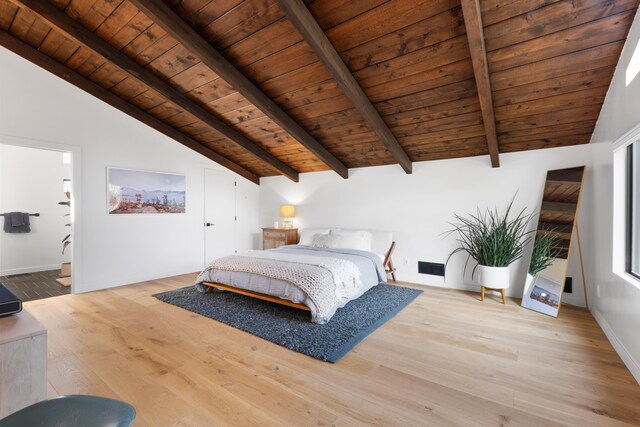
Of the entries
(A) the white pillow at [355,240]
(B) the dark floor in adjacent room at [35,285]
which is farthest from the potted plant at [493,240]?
(B) the dark floor in adjacent room at [35,285]

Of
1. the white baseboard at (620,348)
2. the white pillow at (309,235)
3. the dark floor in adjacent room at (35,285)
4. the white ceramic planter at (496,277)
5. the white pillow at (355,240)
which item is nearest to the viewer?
the white baseboard at (620,348)

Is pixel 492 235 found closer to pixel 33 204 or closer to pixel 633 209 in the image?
pixel 633 209

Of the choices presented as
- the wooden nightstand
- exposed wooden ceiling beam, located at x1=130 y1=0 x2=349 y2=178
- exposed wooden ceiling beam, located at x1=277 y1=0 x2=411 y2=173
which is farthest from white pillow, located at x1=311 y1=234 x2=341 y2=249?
exposed wooden ceiling beam, located at x1=277 y1=0 x2=411 y2=173

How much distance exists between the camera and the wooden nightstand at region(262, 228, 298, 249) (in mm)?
5664

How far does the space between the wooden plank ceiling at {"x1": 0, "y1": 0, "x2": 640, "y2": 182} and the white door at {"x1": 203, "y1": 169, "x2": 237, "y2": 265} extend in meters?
1.53

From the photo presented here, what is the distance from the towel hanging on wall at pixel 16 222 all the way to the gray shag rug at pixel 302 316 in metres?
3.49

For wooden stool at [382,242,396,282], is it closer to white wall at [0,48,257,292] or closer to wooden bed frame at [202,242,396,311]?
wooden bed frame at [202,242,396,311]

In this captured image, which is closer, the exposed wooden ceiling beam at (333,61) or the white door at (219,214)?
the exposed wooden ceiling beam at (333,61)

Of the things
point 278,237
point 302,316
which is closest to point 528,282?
point 302,316

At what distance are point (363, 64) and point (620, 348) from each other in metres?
3.16

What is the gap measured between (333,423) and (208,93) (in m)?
3.73

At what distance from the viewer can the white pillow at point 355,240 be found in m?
4.45

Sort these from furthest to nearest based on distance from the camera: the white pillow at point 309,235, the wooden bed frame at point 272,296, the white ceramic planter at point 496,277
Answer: the white pillow at point 309,235 < the white ceramic planter at point 496,277 < the wooden bed frame at point 272,296

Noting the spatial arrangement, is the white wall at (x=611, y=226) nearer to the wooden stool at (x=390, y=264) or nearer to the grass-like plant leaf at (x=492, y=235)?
the grass-like plant leaf at (x=492, y=235)
